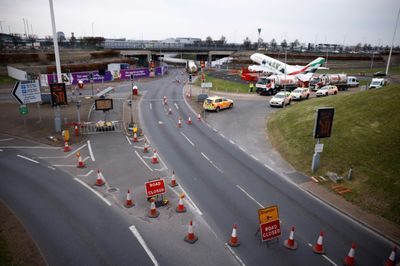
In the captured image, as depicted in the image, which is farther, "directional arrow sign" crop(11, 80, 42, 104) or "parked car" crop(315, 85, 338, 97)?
"parked car" crop(315, 85, 338, 97)

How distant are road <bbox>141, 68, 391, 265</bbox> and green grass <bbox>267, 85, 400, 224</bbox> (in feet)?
8.47

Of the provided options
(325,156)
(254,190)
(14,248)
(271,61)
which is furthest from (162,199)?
(271,61)

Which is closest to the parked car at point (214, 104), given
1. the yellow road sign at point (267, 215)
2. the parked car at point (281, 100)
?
the parked car at point (281, 100)

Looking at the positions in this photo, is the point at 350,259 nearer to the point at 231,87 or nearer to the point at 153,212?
the point at 153,212

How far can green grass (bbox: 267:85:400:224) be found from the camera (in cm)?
1588

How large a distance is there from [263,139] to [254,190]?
1037 centimetres

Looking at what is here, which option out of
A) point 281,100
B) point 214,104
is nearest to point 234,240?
point 214,104

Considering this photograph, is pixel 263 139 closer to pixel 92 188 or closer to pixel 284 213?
pixel 284 213

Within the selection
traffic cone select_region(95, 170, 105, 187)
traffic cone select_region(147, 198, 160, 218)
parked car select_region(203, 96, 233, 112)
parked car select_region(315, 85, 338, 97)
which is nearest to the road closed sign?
traffic cone select_region(147, 198, 160, 218)

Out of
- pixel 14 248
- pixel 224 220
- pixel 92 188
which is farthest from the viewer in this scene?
pixel 92 188

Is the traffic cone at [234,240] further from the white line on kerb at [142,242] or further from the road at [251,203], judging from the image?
the white line on kerb at [142,242]

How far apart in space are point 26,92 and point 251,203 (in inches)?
903

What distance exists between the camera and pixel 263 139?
86.5 feet

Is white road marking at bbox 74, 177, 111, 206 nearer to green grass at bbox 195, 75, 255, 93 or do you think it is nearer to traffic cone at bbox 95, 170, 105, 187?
traffic cone at bbox 95, 170, 105, 187
